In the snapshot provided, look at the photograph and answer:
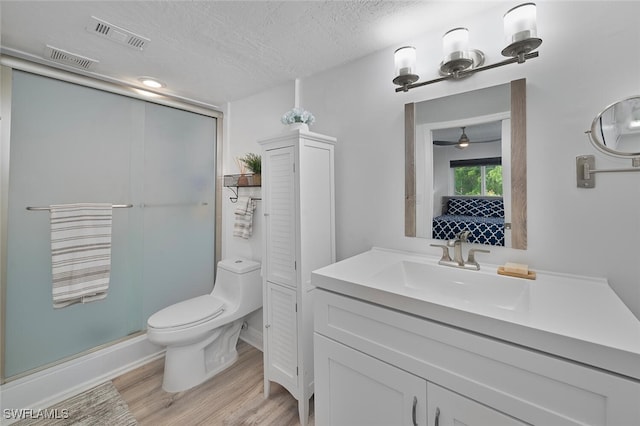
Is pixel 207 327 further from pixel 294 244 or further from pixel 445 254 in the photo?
pixel 445 254

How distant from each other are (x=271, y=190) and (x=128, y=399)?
5.39ft

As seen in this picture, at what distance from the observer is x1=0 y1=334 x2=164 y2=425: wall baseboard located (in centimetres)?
155

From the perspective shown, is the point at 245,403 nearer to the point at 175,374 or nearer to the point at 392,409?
the point at 175,374

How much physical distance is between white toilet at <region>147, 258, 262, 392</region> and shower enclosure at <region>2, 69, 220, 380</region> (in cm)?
42

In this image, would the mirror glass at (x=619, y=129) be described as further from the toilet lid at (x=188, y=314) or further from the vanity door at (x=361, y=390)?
the toilet lid at (x=188, y=314)

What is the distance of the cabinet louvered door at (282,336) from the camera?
5.04 ft

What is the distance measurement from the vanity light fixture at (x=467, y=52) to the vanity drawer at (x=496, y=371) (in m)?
1.10

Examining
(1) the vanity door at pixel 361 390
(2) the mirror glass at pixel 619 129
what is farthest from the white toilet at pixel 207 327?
(2) the mirror glass at pixel 619 129

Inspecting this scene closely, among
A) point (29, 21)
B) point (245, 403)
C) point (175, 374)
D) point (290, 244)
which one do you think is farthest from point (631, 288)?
point (29, 21)

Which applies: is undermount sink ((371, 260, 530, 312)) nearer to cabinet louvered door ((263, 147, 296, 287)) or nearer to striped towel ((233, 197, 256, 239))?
cabinet louvered door ((263, 147, 296, 287))

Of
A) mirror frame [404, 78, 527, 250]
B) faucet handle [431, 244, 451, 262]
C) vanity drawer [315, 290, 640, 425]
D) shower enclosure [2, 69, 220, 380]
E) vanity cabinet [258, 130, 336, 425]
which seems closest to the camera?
vanity drawer [315, 290, 640, 425]

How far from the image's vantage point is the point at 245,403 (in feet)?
5.37

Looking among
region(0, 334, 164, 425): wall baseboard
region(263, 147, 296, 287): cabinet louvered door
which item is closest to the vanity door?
region(263, 147, 296, 287): cabinet louvered door

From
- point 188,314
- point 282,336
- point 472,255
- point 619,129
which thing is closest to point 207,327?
Answer: point 188,314
